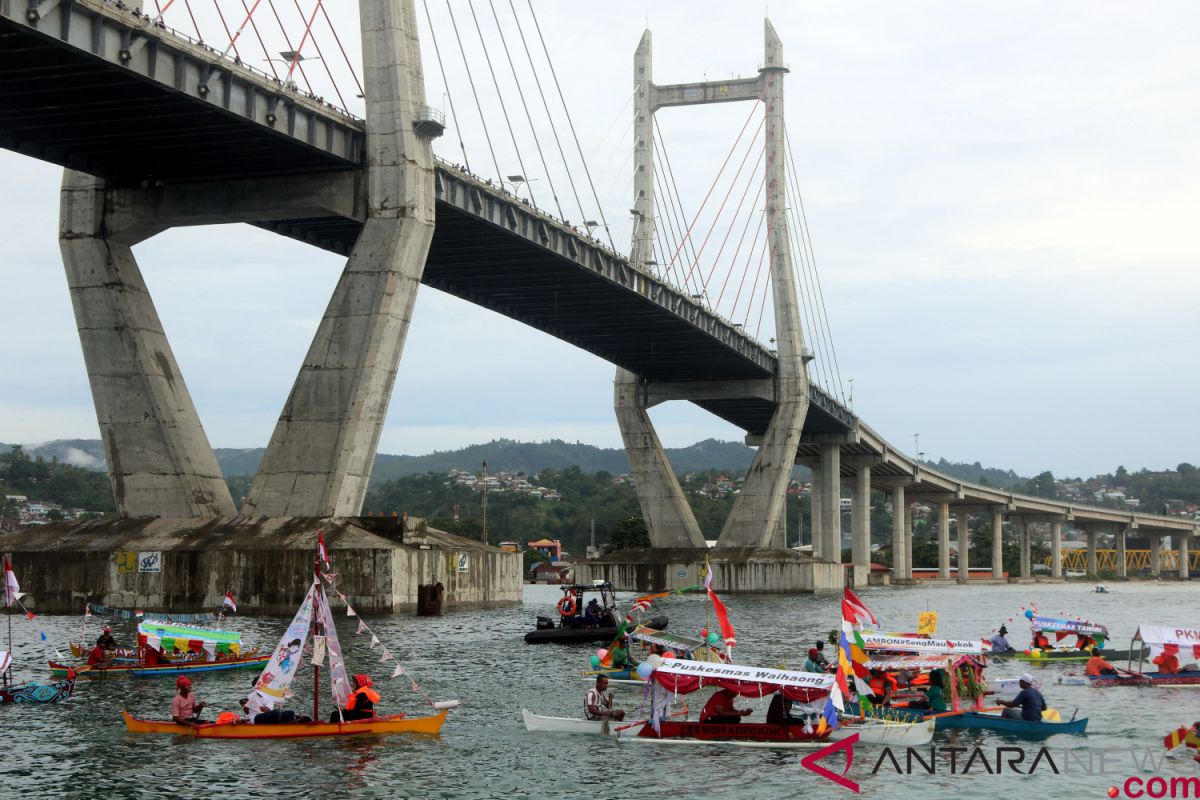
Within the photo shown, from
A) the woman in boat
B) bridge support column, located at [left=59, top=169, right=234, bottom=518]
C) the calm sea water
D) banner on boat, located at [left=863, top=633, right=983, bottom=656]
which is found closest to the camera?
the calm sea water

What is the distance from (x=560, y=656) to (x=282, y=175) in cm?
2619

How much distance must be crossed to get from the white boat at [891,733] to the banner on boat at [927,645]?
426 centimetres

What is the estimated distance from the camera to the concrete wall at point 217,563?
56.4 meters

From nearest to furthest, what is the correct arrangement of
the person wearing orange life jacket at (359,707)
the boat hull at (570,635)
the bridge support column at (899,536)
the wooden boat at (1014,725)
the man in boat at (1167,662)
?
the person wearing orange life jacket at (359,707) < the wooden boat at (1014,725) < the man in boat at (1167,662) < the boat hull at (570,635) < the bridge support column at (899,536)

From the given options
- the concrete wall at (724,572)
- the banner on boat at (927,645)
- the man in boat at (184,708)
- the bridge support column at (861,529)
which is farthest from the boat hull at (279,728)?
the bridge support column at (861,529)

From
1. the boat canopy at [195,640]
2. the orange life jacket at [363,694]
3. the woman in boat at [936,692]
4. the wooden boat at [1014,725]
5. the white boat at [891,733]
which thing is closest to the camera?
the orange life jacket at [363,694]

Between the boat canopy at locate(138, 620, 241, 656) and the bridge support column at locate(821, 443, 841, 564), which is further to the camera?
the bridge support column at locate(821, 443, 841, 564)

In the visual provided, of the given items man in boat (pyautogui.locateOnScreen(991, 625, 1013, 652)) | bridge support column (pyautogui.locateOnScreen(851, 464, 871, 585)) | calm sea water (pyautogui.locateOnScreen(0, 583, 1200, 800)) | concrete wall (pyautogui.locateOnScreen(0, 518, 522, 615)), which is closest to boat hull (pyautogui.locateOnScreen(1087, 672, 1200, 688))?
calm sea water (pyautogui.locateOnScreen(0, 583, 1200, 800))

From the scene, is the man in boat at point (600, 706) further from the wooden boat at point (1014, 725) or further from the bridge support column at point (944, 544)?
the bridge support column at point (944, 544)

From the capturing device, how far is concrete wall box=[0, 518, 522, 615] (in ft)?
185

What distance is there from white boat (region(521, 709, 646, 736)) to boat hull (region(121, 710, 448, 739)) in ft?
8.20

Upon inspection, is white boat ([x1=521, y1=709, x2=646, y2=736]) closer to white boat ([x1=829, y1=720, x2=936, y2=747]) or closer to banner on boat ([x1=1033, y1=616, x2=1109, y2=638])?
white boat ([x1=829, y1=720, x2=936, y2=747])

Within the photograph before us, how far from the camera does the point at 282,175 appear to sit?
61281 millimetres

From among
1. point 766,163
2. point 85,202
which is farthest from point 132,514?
point 766,163
